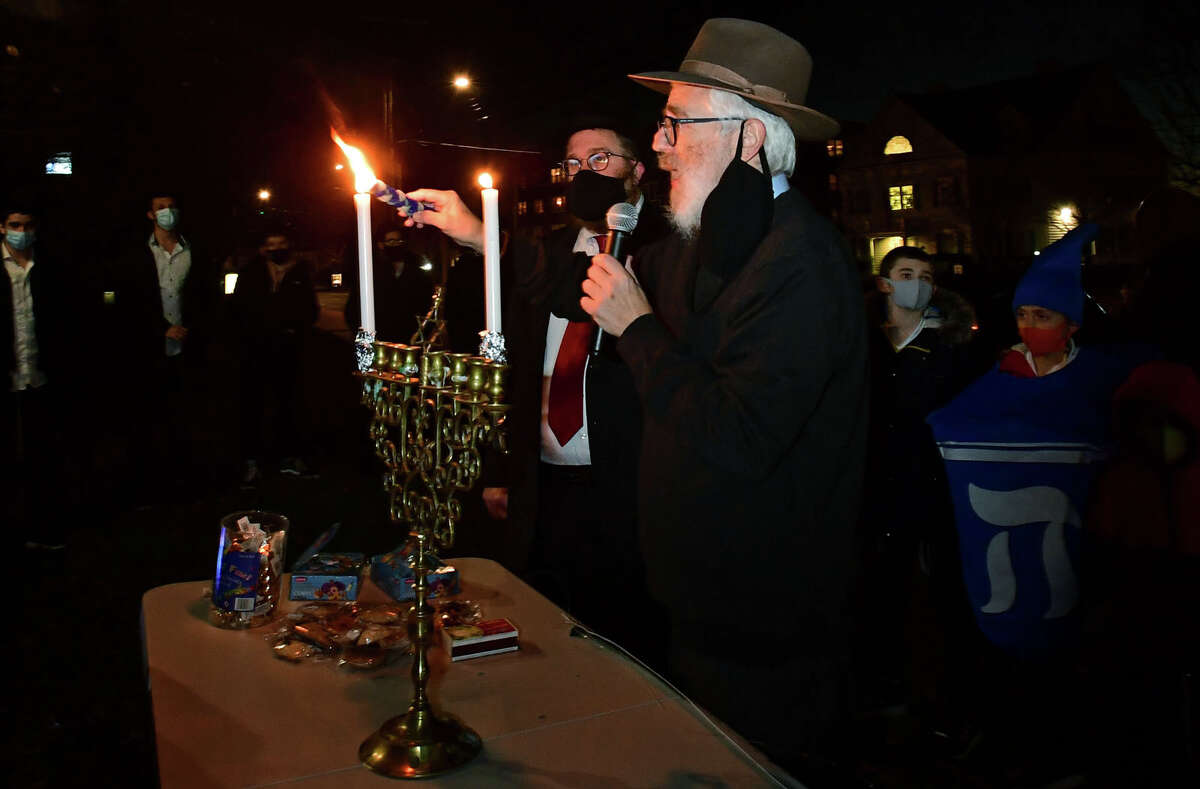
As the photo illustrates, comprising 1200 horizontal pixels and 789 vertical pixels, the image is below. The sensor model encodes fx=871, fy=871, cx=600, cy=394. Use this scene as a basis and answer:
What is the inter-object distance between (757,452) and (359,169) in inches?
33.8

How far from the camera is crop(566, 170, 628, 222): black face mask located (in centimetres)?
232

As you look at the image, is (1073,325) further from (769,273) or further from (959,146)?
(959,146)

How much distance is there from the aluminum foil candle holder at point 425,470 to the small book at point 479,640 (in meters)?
0.33

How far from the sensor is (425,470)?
53.4 inches

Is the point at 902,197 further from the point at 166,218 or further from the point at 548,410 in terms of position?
the point at 548,410

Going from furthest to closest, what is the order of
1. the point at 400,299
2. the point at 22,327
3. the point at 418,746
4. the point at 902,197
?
the point at 902,197 < the point at 400,299 < the point at 22,327 < the point at 418,746

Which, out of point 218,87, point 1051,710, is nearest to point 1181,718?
point 1051,710

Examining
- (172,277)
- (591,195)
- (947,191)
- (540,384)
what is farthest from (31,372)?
(947,191)

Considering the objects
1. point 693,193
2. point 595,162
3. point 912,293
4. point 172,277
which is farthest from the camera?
point 172,277

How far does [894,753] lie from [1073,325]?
1.75 metres

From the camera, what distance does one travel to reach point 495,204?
120 cm

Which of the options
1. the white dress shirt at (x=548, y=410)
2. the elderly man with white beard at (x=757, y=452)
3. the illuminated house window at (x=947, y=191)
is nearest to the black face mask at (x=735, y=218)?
the elderly man with white beard at (x=757, y=452)

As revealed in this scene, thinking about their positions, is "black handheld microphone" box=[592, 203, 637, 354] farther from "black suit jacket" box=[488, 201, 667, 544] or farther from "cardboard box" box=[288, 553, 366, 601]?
"cardboard box" box=[288, 553, 366, 601]

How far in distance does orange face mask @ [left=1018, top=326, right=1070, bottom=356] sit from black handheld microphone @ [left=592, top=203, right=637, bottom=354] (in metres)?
2.13
